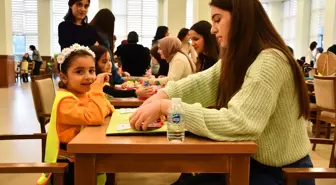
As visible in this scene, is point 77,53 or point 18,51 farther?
point 18,51

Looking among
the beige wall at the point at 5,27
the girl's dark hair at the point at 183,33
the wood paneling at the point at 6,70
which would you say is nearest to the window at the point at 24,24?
the wood paneling at the point at 6,70

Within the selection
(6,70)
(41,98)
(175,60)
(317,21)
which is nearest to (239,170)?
(41,98)

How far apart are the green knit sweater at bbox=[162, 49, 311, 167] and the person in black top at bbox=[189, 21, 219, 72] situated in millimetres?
A: 1728

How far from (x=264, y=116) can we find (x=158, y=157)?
1.15 ft

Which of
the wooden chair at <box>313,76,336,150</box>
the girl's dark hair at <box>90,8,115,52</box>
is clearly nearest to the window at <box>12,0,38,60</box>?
the girl's dark hair at <box>90,8,115,52</box>

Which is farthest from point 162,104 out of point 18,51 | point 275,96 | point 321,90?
point 18,51

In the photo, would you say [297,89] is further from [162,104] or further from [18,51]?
[18,51]

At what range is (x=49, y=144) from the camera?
1592mm

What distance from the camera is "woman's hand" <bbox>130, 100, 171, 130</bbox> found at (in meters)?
1.17

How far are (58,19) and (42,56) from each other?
170 centimetres

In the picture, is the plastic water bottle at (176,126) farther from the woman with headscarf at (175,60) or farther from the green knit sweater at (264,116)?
the woman with headscarf at (175,60)

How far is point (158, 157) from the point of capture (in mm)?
1071

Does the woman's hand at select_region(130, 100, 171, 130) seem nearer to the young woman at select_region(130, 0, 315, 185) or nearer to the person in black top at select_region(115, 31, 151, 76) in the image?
the young woman at select_region(130, 0, 315, 185)

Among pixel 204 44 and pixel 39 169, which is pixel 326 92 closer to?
pixel 204 44
